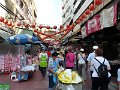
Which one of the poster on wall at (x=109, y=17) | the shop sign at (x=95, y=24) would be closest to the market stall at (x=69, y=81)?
the poster on wall at (x=109, y=17)

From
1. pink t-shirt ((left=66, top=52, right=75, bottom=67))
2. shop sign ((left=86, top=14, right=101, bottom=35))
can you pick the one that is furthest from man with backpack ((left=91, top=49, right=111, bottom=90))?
shop sign ((left=86, top=14, right=101, bottom=35))

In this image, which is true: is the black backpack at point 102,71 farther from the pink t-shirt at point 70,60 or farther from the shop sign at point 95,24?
the shop sign at point 95,24

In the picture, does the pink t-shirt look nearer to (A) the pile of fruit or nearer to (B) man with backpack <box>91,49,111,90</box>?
(A) the pile of fruit

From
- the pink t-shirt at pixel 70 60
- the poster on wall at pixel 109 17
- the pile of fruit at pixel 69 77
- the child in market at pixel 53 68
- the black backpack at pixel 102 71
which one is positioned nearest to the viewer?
the black backpack at pixel 102 71

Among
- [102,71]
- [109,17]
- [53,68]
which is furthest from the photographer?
[109,17]

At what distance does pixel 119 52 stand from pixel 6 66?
748 centimetres

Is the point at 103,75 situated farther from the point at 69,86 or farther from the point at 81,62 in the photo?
the point at 81,62

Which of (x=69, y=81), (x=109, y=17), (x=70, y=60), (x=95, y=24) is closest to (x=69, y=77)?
(x=69, y=81)

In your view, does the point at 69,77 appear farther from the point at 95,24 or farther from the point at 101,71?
the point at 95,24

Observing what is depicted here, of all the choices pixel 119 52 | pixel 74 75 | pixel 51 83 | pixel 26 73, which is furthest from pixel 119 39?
pixel 74 75

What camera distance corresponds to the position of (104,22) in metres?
15.0

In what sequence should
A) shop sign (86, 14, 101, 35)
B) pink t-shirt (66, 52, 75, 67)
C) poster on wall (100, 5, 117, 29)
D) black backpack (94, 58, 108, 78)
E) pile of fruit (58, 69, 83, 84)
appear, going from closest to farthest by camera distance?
1. black backpack (94, 58, 108, 78)
2. pile of fruit (58, 69, 83, 84)
3. poster on wall (100, 5, 117, 29)
4. pink t-shirt (66, 52, 75, 67)
5. shop sign (86, 14, 101, 35)

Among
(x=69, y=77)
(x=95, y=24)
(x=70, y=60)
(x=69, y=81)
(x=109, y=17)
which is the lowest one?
(x=69, y=81)

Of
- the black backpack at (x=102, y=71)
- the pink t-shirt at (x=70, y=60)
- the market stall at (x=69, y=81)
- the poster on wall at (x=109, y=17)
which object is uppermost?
the poster on wall at (x=109, y=17)
